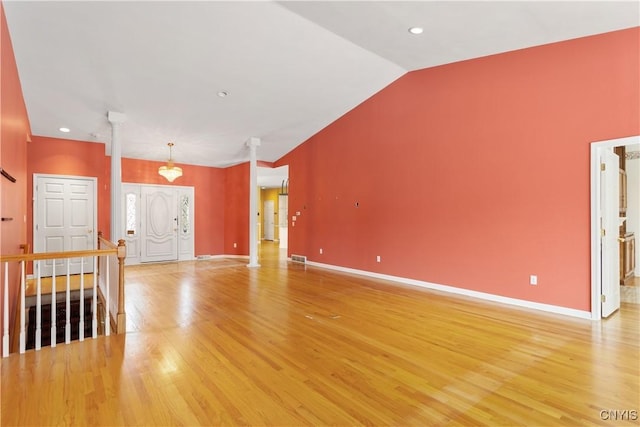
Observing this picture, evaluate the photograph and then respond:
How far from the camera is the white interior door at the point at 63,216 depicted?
6434 mm

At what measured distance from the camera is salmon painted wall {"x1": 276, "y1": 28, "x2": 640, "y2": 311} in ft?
12.5

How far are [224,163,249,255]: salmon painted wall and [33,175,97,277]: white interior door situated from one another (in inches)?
137

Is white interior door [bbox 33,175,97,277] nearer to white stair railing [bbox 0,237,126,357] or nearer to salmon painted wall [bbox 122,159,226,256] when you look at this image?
salmon painted wall [bbox 122,159,226,256]

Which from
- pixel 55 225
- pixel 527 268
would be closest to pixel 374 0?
pixel 527 268

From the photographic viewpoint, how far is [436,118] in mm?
5270

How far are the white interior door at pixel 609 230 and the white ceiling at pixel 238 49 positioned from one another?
1549 mm

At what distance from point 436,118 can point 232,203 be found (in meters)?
6.44

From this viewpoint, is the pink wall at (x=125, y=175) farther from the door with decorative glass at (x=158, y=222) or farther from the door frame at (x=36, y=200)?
the door with decorative glass at (x=158, y=222)

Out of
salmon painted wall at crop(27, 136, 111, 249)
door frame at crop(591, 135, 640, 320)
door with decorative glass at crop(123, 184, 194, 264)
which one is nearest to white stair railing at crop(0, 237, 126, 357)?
salmon painted wall at crop(27, 136, 111, 249)

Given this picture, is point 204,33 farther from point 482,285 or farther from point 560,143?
point 482,285

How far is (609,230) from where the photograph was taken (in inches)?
155

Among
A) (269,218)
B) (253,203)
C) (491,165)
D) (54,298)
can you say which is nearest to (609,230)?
(491,165)

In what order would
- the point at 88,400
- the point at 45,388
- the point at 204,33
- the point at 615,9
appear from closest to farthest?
the point at 88,400
the point at 45,388
the point at 615,9
the point at 204,33

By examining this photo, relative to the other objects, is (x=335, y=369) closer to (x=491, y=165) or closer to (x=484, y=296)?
(x=484, y=296)
